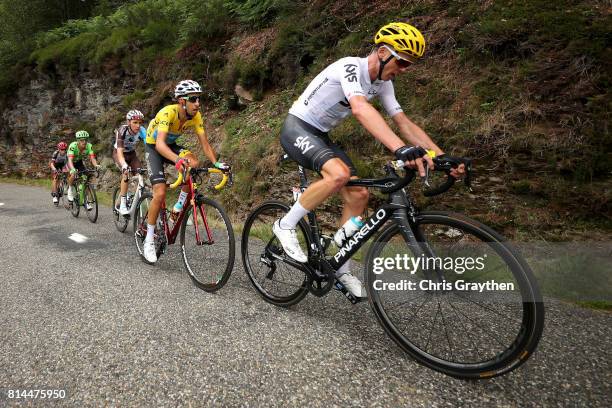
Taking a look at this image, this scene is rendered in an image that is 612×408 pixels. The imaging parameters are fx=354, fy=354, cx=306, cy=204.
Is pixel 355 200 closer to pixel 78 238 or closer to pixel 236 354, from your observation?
pixel 236 354

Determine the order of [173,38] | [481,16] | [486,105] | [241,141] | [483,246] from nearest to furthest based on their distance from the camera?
[483,246] → [486,105] → [481,16] → [241,141] → [173,38]

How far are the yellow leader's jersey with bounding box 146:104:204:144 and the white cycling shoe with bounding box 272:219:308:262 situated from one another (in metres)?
2.39

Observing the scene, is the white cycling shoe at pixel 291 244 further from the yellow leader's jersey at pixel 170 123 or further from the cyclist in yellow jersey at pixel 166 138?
the yellow leader's jersey at pixel 170 123

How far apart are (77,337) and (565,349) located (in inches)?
148

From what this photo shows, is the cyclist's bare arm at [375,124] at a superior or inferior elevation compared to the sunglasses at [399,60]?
inferior

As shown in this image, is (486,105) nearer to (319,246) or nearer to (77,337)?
(319,246)

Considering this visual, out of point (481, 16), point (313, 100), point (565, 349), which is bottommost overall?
point (565, 349)

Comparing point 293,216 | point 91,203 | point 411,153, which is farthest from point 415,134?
point 91,203

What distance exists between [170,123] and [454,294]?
162 inches

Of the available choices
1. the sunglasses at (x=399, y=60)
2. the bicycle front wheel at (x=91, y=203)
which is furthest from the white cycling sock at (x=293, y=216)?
the bicycle front wheel at (x=91, y=203)

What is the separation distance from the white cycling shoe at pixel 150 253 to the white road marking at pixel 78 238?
2.35 m

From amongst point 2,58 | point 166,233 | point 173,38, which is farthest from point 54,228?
point 2,58

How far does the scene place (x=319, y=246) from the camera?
3193mm

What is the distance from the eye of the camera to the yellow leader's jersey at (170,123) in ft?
15.1
